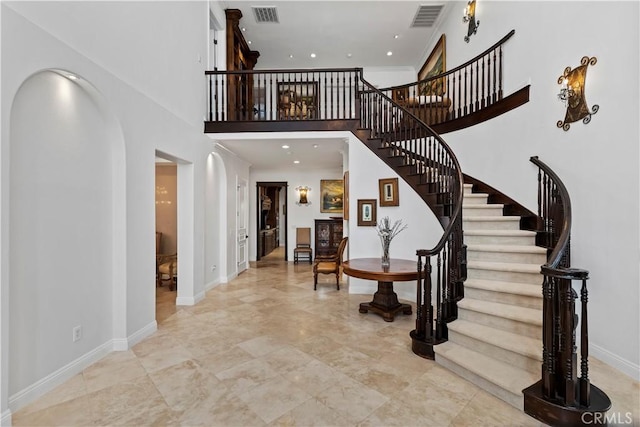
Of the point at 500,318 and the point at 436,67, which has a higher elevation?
the point at 436,67

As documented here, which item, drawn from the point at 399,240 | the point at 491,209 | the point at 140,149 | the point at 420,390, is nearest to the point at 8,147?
the point at 140,149

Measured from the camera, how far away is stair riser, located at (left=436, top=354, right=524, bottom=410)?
2073 millimetres

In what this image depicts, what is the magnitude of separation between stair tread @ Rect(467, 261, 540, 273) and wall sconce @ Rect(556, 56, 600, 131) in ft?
5.03

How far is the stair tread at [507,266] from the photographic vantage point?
2.96m

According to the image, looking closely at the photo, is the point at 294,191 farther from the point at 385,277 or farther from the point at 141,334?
the point at 141,334

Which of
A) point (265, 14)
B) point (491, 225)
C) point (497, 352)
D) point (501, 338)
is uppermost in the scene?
point (265, 14)

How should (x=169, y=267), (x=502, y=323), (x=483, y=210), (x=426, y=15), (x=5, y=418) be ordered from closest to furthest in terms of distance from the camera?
→ (x=5, y=418) < (x=502, y=323) < (x=483, y=210) < (x=169, y=267) < (x=426, y=15)

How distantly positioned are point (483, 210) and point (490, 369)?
2.49 metres

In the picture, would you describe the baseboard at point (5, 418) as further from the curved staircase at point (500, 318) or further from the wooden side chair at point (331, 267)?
the wooden side chair at point (331, 267)

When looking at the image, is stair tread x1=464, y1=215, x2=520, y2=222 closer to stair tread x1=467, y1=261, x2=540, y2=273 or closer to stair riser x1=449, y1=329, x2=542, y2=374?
stair tread x1=467, y1=261, x2=540, y2=273

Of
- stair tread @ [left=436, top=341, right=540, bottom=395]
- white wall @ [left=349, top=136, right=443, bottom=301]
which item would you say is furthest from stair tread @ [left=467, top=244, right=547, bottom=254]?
white wall @ [left=349, top=136, right=443, bottom=301]

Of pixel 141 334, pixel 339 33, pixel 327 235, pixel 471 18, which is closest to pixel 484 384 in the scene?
pixel 141 334

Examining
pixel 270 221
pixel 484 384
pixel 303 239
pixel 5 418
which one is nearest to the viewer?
pixel 5 418

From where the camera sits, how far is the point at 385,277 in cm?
A: 368
